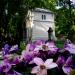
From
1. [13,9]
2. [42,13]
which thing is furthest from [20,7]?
[42,13]

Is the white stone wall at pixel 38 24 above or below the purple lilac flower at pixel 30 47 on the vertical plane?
below

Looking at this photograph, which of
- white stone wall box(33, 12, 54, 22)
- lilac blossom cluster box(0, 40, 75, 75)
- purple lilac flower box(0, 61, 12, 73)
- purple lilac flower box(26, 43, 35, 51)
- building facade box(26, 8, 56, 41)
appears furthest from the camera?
white stone wall box(33, 12, 54, 22)

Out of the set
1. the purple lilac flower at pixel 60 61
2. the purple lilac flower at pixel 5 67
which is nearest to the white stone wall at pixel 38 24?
the purple lilac flower at pixel 5 67

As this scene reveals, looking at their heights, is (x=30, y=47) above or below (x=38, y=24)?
above

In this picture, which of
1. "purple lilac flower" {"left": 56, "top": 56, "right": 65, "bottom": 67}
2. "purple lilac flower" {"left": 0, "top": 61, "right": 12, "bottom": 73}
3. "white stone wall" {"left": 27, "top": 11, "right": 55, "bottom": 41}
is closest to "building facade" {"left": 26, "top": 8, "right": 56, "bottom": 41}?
"white stone wall" {"left": 27, "top": 11, "right": 55, "bottom": 41}

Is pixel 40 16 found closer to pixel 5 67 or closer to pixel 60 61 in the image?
pixel 5 67

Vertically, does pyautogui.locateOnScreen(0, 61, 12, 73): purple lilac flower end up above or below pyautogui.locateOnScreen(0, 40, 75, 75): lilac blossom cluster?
below

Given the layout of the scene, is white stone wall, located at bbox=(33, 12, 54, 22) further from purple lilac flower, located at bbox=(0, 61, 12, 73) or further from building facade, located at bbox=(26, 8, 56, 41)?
purple lilac flower, located at bbox=(0, 61, 12, 73)

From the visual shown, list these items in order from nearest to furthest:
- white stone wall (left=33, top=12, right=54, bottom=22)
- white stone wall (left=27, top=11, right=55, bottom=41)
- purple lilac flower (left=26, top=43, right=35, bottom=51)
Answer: purple lilac flower (left=26, top=43, right=35, bottom=51)
white stone wall (left=27, top=11, right=55, bottom=41)
white stone wall (left=33, top=12, right=54, bottom=22)

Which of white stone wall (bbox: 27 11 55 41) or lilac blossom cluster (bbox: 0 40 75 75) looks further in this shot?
white stone wall (bbox: 27 11 55 41)

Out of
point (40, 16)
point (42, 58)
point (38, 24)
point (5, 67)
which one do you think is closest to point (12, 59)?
point (5, 67)

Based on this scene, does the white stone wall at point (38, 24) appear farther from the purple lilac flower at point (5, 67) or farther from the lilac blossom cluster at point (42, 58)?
the purple lilac flower at point (5, 67)

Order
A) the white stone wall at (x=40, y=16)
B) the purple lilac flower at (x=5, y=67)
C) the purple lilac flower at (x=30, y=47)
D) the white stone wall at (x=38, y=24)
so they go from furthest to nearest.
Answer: the white stone wall at (x=40, y=16) < the white stone wall at (x=38, y=24) < the purple lilac flower at (x=30, y=47) < the purple lilac flower at (x=5, y=67)

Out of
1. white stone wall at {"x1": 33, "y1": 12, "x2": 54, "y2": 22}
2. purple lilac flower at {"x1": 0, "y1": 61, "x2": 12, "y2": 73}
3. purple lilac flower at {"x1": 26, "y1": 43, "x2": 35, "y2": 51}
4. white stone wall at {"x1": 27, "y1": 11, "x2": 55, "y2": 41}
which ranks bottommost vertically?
white stone wall at {"x1": 27, "y1": 11, "x2": 55, "y2": 41}
